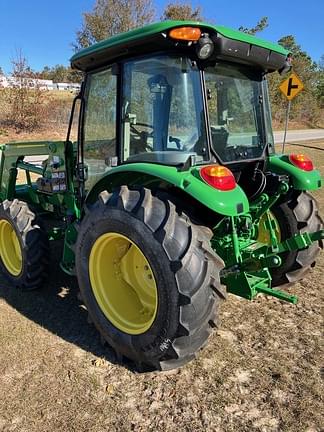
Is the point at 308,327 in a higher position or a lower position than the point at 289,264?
lower

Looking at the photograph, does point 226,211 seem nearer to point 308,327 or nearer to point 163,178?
point 163,178

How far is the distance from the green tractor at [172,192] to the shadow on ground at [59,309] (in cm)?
13

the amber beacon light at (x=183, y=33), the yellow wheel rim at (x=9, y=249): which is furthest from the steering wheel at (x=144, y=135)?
the yellow wheel rim at (x=9, y=249)

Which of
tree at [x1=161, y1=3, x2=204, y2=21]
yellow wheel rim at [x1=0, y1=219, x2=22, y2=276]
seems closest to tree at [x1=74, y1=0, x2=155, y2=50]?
tree at [x1=161, y1=3, x2=204, y2=21]

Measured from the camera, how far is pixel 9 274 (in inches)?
178

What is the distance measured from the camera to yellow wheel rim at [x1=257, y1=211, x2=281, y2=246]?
4102 mm

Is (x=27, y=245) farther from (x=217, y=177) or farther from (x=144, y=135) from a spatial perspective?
(x=217, y=177)

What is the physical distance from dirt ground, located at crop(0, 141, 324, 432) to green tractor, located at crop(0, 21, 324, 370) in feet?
0.70

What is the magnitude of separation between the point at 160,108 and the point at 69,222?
159cm

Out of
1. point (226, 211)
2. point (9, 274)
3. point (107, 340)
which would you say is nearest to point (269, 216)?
point (226, 211)

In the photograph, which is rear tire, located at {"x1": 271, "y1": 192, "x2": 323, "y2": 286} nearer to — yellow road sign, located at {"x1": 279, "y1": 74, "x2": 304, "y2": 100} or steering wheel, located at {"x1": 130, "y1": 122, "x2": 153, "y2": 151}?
steering wheel, located at {"x1": 130, "y1": 122, "x2": 153, "y2": 151}

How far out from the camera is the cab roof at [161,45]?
2.82 meters

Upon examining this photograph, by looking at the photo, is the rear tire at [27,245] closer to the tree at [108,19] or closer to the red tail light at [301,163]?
the red tail light at [301,163]

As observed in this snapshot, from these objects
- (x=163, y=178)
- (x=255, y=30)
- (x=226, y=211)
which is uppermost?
(x=255, y=30)
